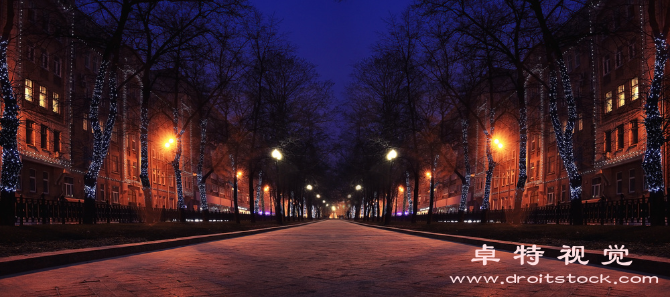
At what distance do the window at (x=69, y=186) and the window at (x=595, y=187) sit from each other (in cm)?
4109

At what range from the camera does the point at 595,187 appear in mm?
43531

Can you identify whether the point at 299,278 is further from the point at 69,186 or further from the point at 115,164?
the point at 115,164

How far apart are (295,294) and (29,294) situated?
2.97 meters

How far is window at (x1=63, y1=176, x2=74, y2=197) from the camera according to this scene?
43219 mm

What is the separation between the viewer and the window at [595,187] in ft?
141

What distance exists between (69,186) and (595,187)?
41486mm

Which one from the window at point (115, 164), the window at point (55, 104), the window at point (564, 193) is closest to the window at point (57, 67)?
the window at point (55, 104)

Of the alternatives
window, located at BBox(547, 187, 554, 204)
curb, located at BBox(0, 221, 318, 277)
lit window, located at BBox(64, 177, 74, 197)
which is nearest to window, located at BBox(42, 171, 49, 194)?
lit window, located at BBox(64, 177, 74, 197)

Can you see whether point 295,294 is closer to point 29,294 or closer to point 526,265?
point 29,294

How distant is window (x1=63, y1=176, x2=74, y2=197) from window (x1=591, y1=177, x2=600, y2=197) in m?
41.1

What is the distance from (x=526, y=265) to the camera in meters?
9.30

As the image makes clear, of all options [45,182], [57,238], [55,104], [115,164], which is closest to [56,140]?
[55,104]

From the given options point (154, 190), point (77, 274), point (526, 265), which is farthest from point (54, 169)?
point (526, 265)

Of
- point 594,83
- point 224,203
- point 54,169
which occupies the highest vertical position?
point 594,83
